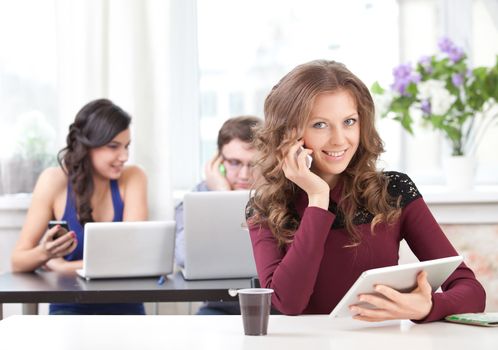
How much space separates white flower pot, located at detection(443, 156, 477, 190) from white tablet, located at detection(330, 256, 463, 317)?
2.03 metres

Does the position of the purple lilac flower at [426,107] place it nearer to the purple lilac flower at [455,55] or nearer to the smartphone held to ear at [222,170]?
the purple lilac flower at [455,55]

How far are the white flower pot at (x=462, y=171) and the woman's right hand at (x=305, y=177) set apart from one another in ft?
6.03

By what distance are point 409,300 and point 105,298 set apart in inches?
50.1

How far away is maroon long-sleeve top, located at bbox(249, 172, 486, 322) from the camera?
2004 mm

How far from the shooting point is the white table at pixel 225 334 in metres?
1.63

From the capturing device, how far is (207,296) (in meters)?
2.73

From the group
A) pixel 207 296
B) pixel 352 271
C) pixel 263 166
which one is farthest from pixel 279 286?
pixel 207 296

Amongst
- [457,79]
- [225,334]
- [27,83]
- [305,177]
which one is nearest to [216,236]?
[305,177]

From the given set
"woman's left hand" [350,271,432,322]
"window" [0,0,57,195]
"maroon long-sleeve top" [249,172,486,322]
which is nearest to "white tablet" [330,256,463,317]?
"woman's left hand" [350,271,432,322]

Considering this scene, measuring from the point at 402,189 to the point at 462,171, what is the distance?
5.65 ft

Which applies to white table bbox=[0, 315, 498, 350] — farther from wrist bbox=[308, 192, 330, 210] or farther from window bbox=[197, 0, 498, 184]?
window bbox=[197, 0, 498, 184]

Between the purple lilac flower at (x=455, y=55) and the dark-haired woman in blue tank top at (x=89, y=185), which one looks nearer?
the dark-haired woman in blue tank top at (x=89, y=185)

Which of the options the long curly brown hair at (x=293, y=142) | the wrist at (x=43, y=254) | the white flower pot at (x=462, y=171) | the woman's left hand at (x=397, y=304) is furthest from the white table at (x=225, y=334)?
the white flower pot at (x=462, y=171)

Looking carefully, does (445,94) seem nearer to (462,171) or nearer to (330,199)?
(462,171)
